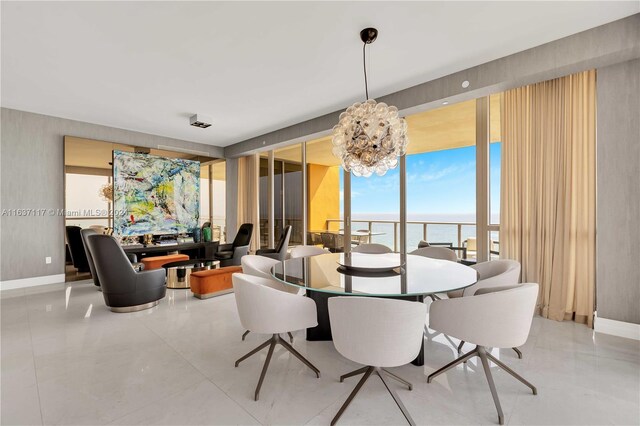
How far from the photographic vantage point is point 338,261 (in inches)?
121

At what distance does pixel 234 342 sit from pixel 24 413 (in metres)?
1.41

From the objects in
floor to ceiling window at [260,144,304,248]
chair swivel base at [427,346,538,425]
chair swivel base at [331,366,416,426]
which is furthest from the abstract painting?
chair swivel base at [427,346,538,425]

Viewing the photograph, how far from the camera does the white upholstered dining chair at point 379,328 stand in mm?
1652

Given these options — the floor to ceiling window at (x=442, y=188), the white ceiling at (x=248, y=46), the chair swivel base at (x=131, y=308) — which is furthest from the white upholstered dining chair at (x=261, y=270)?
the floor to ceiling window at (x=442, y=188)

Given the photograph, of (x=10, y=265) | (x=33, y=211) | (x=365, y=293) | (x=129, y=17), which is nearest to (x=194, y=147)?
(x=33, y=211)

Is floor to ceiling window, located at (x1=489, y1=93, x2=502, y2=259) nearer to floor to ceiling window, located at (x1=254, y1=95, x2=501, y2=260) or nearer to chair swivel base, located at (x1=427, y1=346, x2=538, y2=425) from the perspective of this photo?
floor to ceiling window, located at (x1=254, y1=95, x2=501, y2=260)

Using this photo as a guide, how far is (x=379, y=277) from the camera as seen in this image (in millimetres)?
2363

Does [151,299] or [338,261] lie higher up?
[338,261]

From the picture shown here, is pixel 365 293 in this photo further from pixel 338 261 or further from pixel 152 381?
pixel 152 381

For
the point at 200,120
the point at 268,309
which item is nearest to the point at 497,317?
the point at 268,309

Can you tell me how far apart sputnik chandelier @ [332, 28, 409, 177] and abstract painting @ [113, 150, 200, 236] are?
16.8 ft

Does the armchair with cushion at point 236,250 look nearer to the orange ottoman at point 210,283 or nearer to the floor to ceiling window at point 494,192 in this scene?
the orange ottoman at point 210,283

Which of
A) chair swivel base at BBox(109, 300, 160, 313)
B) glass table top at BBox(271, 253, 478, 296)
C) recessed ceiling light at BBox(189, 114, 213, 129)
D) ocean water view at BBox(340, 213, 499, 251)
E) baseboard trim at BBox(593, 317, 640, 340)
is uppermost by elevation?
recessed ceiling light at BBox(189, 114, 213, 129)

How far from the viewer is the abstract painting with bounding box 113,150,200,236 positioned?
605 centimetres
